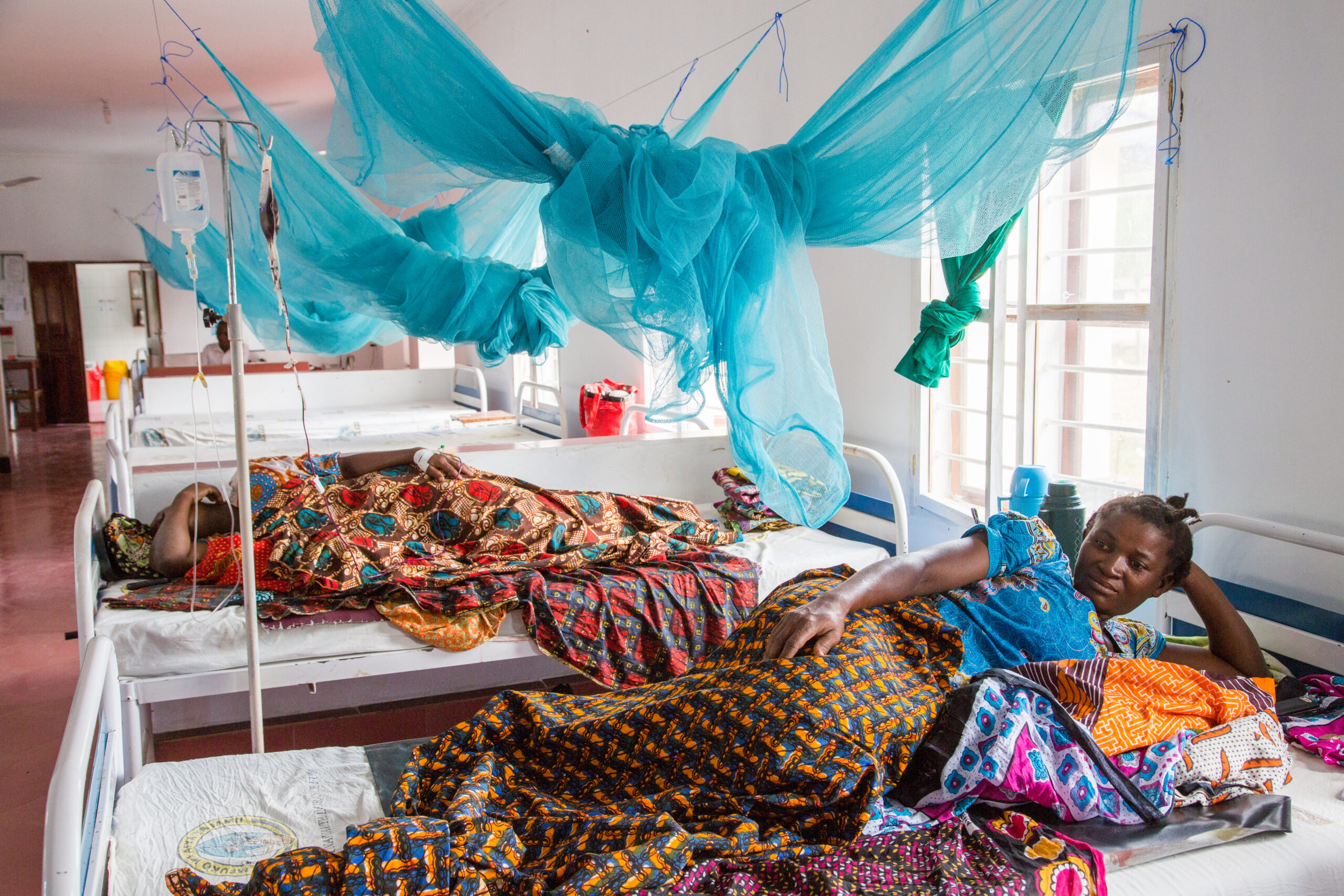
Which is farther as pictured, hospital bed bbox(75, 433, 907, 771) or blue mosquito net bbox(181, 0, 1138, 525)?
hospital bed bbox(75, 433, 907, 771)

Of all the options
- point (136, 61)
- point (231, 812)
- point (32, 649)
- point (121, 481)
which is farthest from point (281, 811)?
point (136, 61)

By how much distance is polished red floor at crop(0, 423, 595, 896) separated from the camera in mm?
2568

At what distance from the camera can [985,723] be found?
5.29ft

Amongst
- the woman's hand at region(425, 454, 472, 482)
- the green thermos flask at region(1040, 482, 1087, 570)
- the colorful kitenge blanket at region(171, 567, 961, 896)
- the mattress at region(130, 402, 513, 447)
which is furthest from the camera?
the mattress at region(130, 402, 513, 447)

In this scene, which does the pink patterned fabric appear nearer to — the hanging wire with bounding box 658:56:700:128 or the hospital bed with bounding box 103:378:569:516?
the hanging wire with bounding box 658:56:700:128

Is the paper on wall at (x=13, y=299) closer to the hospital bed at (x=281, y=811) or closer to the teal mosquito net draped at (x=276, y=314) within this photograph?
the teal mosquito net draped at (x=276, y=314)

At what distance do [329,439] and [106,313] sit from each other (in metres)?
7.97

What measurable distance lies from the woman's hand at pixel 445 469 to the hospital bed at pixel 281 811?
1474 millimetres

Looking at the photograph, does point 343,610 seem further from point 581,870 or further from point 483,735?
point 581,870

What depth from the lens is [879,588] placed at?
185 cm

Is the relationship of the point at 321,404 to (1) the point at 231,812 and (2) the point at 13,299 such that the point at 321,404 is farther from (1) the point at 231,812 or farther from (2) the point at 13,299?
(1) the point at 231,812

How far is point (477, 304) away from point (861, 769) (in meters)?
2.20

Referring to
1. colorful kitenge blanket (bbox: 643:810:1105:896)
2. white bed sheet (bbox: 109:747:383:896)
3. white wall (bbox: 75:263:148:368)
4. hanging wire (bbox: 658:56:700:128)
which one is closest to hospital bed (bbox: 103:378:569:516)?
white bed sheet (bbox: 109:747:383:896)

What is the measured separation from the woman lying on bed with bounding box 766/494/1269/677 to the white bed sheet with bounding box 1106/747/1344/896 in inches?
16.8
